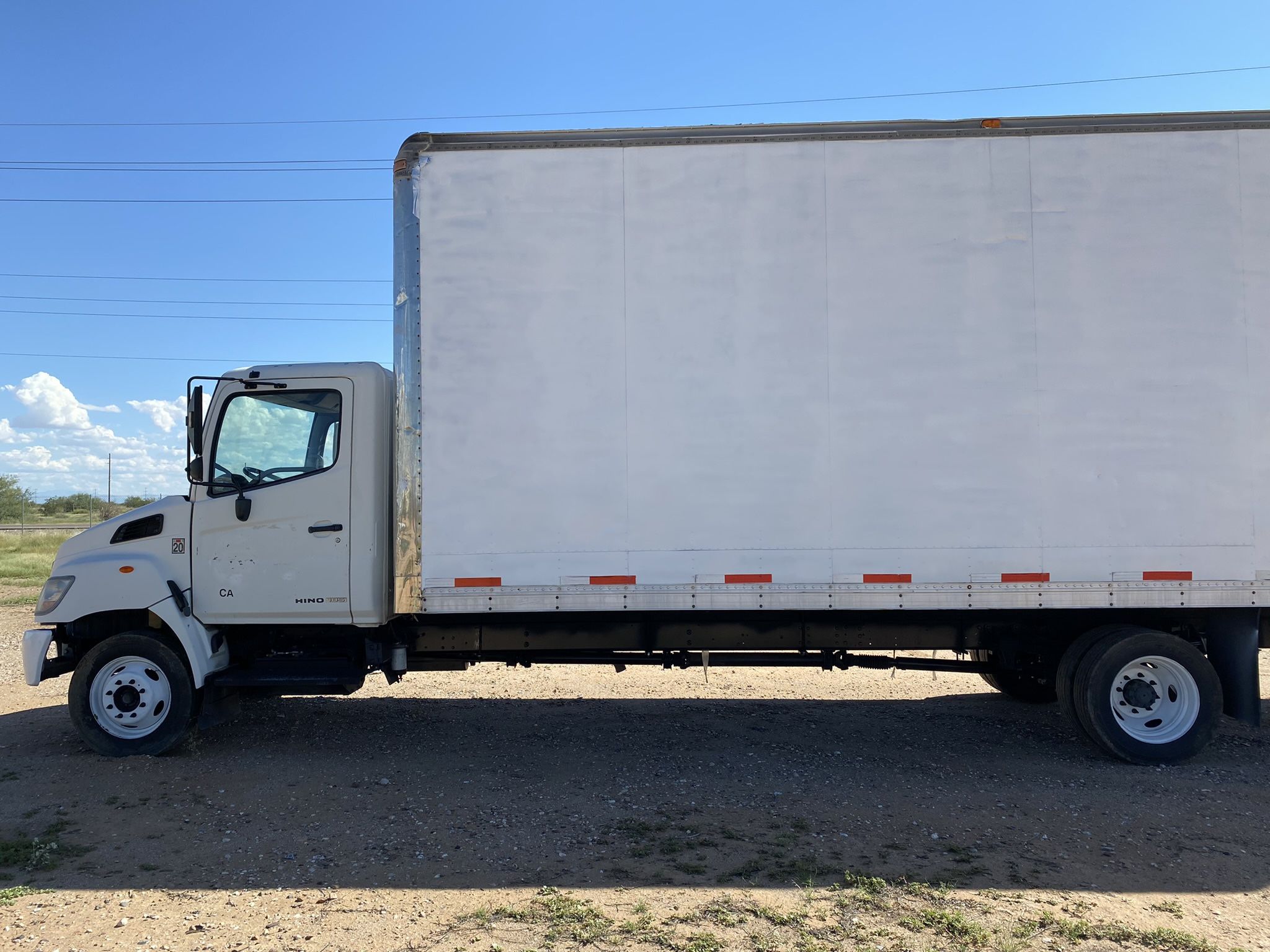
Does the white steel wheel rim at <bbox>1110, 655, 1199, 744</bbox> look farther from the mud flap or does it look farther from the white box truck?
the mud flap

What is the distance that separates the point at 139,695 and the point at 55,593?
0.93 meters

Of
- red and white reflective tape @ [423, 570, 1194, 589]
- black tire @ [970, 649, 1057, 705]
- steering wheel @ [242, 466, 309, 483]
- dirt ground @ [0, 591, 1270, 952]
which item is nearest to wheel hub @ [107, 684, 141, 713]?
dirt ground @ [0, 591, 1270, 952]

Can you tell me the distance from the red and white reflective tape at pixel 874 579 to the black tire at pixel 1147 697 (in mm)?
1478

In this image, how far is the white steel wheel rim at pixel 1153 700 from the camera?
5.60 metres

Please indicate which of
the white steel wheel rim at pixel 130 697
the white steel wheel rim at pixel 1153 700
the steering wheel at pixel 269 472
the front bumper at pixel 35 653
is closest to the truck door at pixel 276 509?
the steering wheel at pixel 269 472

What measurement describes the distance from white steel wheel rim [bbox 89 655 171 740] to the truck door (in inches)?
21.6

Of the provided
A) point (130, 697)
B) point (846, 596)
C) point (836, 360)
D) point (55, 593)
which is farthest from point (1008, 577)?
point (55, 593)

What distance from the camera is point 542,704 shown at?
7484 millimetres

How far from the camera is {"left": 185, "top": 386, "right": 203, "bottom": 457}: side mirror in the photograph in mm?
5594

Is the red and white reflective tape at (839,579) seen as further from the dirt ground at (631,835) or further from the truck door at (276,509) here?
the dirt ground at (631,835)

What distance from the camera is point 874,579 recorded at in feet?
17.6

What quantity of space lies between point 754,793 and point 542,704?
9.43 feet

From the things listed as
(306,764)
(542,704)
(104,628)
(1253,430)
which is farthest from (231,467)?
(1253,430)

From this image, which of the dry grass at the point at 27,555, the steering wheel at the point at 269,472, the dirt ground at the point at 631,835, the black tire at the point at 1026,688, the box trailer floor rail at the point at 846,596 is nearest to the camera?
the dirt ground at the point at 631,835
